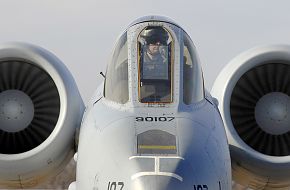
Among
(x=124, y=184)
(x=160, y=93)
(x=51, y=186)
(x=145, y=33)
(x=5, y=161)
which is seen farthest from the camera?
(x=51, y=186)

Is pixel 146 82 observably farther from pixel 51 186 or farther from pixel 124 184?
pixel 51 186

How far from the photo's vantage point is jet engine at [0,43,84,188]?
12328 mm

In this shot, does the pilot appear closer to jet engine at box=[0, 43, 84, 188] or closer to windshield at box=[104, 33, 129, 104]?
windshield at box=[104, 33, 129, 104]

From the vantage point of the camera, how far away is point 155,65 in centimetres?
1041

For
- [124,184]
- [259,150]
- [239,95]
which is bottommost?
[124,184]

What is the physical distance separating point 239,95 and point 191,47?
207 centimetres

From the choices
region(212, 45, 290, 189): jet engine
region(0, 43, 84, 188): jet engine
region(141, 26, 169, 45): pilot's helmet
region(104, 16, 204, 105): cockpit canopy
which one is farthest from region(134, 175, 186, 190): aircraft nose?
region(212, 45, 290, 189): jet engine

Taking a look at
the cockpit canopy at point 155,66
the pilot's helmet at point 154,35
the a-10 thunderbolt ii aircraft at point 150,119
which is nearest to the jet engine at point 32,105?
the a-10 thunderbolt ii aircraft at point 150,119

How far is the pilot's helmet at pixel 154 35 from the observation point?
35.2 ft

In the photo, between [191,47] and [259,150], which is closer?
[191,47]

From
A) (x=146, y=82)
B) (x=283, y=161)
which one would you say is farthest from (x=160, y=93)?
(x=283, y=161)

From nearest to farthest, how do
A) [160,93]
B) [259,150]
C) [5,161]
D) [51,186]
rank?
1. [160,93]
2. [5,161]
3. [259,150]
4. [51,186]

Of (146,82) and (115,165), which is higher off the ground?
(146,82)

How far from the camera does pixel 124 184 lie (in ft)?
29.6
